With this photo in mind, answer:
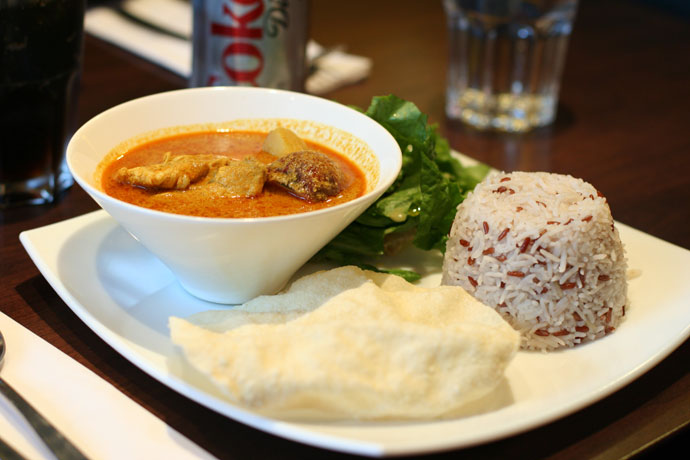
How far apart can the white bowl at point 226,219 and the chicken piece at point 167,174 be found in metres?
0.08

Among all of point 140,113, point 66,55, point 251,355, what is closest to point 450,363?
point 251,355

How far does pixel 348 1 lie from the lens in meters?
4.64

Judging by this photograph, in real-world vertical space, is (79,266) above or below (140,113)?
below

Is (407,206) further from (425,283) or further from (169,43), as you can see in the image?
(169,43)

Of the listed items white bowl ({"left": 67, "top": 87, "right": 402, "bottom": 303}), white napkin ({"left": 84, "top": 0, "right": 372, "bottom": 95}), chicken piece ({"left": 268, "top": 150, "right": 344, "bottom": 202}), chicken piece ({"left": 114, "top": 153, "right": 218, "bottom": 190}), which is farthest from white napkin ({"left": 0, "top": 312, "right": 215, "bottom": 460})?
white napkin ({"left": 84, "top": 0, "right": 372, "bottom": 95})

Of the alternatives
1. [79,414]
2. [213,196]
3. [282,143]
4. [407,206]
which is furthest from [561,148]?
[79,414]

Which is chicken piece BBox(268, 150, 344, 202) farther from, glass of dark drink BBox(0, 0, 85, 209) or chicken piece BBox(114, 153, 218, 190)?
glass of dark drink BBox(0, 0, 85, 209)

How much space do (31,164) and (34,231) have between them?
0.42 meters

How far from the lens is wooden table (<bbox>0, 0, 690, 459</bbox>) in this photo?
144 centimetres

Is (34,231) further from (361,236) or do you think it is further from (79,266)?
(361,236)

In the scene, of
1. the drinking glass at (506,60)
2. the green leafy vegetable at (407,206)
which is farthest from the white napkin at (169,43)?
the green leafy vegetable at (407,206)

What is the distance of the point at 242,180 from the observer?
1781 mm

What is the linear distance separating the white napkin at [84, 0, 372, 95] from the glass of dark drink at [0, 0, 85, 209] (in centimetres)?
102

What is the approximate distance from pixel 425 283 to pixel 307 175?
46cm
